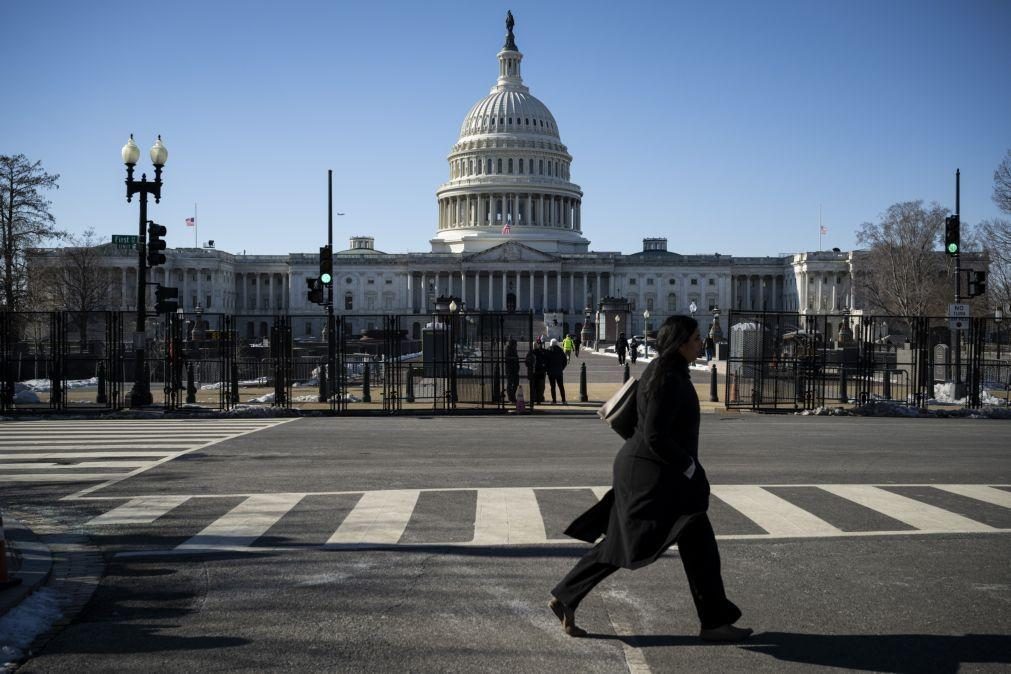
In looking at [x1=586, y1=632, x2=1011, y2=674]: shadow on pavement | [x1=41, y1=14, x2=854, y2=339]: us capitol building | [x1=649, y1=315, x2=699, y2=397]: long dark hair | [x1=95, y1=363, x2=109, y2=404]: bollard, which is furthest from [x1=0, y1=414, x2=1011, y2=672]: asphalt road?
[x1=41, y1=14, x2=854, y2=339]: us capitol building

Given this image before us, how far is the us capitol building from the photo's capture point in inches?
5694

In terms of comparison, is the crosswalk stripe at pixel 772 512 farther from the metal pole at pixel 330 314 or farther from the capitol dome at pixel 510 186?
the capitol dome at pixel 510 186

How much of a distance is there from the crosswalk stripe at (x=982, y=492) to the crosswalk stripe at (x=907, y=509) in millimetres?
908

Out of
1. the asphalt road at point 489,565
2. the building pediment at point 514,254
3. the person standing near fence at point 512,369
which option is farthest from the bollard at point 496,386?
the building pediment at point 514,254

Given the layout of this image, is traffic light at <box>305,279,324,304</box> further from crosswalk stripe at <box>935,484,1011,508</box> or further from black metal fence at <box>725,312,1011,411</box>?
crosswalk stripe at <box>935,484,1011,508</box>

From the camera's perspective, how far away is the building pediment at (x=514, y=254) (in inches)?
5723

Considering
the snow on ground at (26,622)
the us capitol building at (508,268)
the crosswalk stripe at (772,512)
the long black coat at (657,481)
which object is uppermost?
the us capitol building at (508,268)

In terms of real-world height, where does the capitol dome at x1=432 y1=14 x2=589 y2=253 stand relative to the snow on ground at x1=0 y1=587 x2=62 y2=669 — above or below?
above

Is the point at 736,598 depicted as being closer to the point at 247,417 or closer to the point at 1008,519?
the point at 1008,519

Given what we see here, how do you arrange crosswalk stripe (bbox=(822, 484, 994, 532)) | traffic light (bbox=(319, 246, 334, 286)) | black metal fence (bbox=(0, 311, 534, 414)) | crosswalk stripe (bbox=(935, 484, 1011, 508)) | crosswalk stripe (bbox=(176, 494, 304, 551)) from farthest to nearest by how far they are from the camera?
traffic light (bbox=(319, 246, 334, 286))
black metal fence (bbox=(0, 311, 534, 414))
crosswalk stripe (bbox=(935, 484, 1011, 508))
crosswalk stripe (bbox=(822, 484, 994, 532))
crosswalk stripe (bbox=(176, 494, 304, 551))

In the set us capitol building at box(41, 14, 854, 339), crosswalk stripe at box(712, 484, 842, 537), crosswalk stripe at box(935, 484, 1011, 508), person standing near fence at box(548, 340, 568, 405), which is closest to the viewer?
crosswalk stripe at box(712, 484, 842, 537)

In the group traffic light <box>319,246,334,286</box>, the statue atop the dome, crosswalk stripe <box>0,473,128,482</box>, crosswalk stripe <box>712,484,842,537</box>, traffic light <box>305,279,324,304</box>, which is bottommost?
crosswalk stripe <box>0,473,128,482</box>

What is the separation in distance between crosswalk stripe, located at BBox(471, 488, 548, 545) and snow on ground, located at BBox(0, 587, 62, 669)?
3757mm

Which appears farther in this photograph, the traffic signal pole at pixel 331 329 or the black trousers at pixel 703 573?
the traffic signal pole at pixel 331 329
